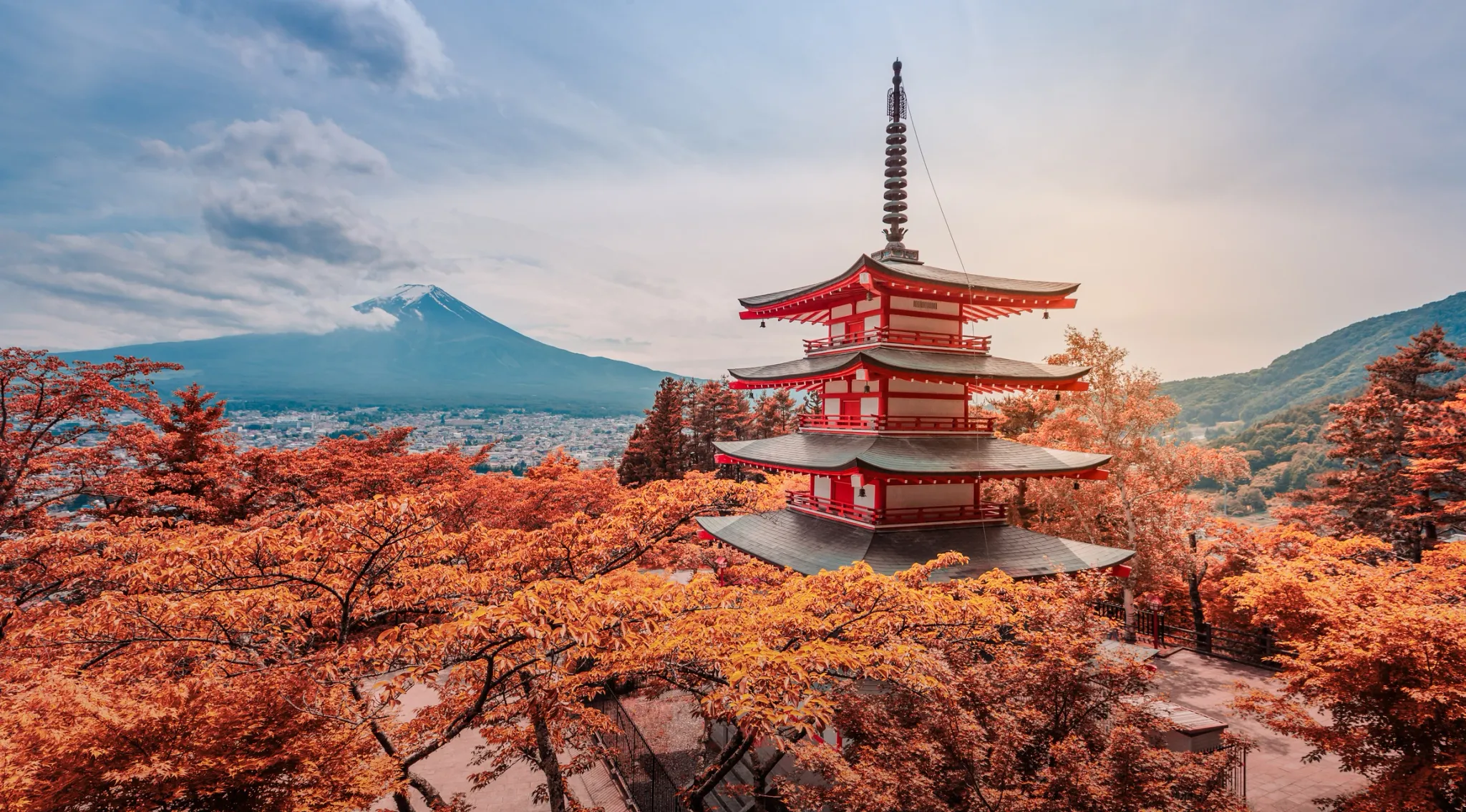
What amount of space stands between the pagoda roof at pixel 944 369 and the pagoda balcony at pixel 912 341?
173 mm

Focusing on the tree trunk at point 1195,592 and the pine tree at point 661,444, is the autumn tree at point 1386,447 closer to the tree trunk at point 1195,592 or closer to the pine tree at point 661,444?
the tree trunk at point 1195,592

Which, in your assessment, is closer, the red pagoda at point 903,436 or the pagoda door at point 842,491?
the red pagoda at point 903,436

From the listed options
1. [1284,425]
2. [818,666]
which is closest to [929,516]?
[818,666]

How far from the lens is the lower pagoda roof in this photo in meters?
10.3

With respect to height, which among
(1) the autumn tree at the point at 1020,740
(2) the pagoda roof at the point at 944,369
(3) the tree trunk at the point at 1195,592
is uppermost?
(2) the pagoda roof at the point at 944,369

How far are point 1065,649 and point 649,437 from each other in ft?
100

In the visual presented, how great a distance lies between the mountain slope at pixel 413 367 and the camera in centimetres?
11475

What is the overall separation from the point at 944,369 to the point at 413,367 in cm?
16077

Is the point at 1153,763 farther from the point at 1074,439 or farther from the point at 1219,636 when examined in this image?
the point at 1074,439

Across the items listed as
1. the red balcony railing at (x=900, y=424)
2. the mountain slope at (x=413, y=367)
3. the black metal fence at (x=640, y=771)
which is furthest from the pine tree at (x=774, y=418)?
the mountain slope at (x=413, y=367)

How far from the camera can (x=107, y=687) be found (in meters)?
6.36

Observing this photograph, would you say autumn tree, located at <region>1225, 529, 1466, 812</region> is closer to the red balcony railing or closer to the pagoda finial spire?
the red balcony railing

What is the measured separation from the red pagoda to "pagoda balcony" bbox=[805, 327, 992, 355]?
37mm

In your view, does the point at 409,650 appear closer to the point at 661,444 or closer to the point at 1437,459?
the point at 1437,459
